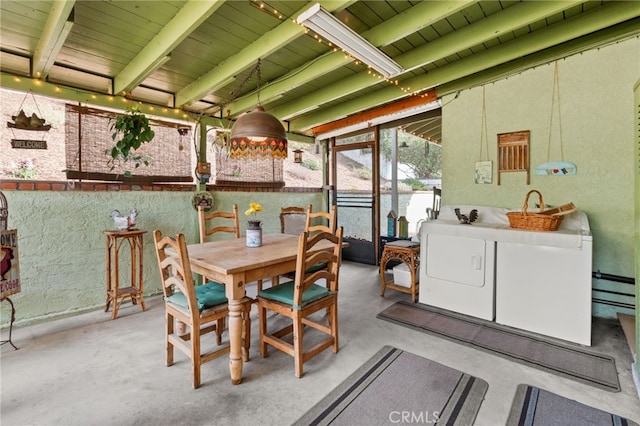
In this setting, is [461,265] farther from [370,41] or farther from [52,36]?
[52,36]

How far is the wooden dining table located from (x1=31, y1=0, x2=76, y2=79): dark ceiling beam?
6.05 ft

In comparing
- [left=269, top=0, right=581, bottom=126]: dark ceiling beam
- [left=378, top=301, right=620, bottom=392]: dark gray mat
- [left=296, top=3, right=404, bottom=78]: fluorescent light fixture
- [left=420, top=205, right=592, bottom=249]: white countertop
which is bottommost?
[left=378, top=301, right=620, bottom=392]: dark gray mat

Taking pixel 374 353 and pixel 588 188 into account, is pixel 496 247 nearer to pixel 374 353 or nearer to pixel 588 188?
pixel 588 188

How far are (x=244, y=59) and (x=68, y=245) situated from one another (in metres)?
2.57

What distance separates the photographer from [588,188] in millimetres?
3025

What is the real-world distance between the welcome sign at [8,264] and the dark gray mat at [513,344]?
3179 millimetres

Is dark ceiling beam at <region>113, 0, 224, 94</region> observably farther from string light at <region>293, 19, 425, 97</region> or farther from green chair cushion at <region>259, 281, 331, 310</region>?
green chair cushion at <region>259, 281, 331, 310</region>

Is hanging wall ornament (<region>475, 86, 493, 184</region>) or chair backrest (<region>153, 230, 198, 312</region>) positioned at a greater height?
hanging wall ornament (<region>475, 86, 493, 184</region>)

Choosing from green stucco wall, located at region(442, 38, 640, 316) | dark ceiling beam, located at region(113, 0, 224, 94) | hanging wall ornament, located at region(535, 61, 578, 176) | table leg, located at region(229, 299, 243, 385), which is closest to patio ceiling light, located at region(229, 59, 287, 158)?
dark ceiling beam, located at region(113, 0, 224, 94)

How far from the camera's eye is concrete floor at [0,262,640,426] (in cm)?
174

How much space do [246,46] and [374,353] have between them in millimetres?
2939

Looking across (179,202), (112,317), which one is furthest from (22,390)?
(179,202)

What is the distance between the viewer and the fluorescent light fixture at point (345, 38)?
2.14m

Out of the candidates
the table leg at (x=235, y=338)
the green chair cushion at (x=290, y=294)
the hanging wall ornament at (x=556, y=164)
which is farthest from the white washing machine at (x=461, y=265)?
the table leg at (x=235, y=338)
